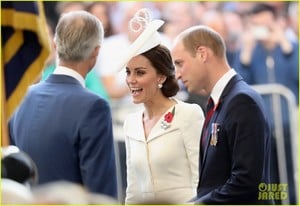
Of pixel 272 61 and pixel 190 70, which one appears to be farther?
pixel 272 61

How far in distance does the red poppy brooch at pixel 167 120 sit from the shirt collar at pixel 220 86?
0.71 feet

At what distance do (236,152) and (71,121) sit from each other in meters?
0.62

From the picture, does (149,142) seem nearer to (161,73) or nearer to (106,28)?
(161,73)

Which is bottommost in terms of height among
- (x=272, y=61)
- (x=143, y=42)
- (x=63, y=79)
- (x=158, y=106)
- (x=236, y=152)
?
(x=236, y=152)

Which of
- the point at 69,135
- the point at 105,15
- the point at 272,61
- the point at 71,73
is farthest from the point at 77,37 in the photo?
the point at 272,61

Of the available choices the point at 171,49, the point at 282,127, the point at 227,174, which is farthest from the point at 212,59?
the point at 282,127

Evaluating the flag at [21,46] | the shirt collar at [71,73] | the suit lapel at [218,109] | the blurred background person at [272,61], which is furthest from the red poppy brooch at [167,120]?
the blurred background person at [272,61]

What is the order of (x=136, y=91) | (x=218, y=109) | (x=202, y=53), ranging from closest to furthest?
(x=218, y=109)
(x=202, y=53)
(x=136, y=91)

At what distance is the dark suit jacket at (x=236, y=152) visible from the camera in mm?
3660

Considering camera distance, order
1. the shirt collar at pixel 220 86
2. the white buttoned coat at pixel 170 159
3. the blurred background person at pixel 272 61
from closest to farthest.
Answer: the shirt collar at pixel 220 86 → the white buttoned coat at pixel 170 159 → the blurred background person at pixel 272 61

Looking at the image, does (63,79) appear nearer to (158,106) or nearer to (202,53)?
(158,106)

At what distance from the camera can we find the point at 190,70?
388 centimetres

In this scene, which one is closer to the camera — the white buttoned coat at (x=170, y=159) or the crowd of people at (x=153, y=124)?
the crowd of people at (x=153, y=124)

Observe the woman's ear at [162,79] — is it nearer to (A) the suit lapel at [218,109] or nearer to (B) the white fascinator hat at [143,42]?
(B) the white fascinator hat at [143,42]
